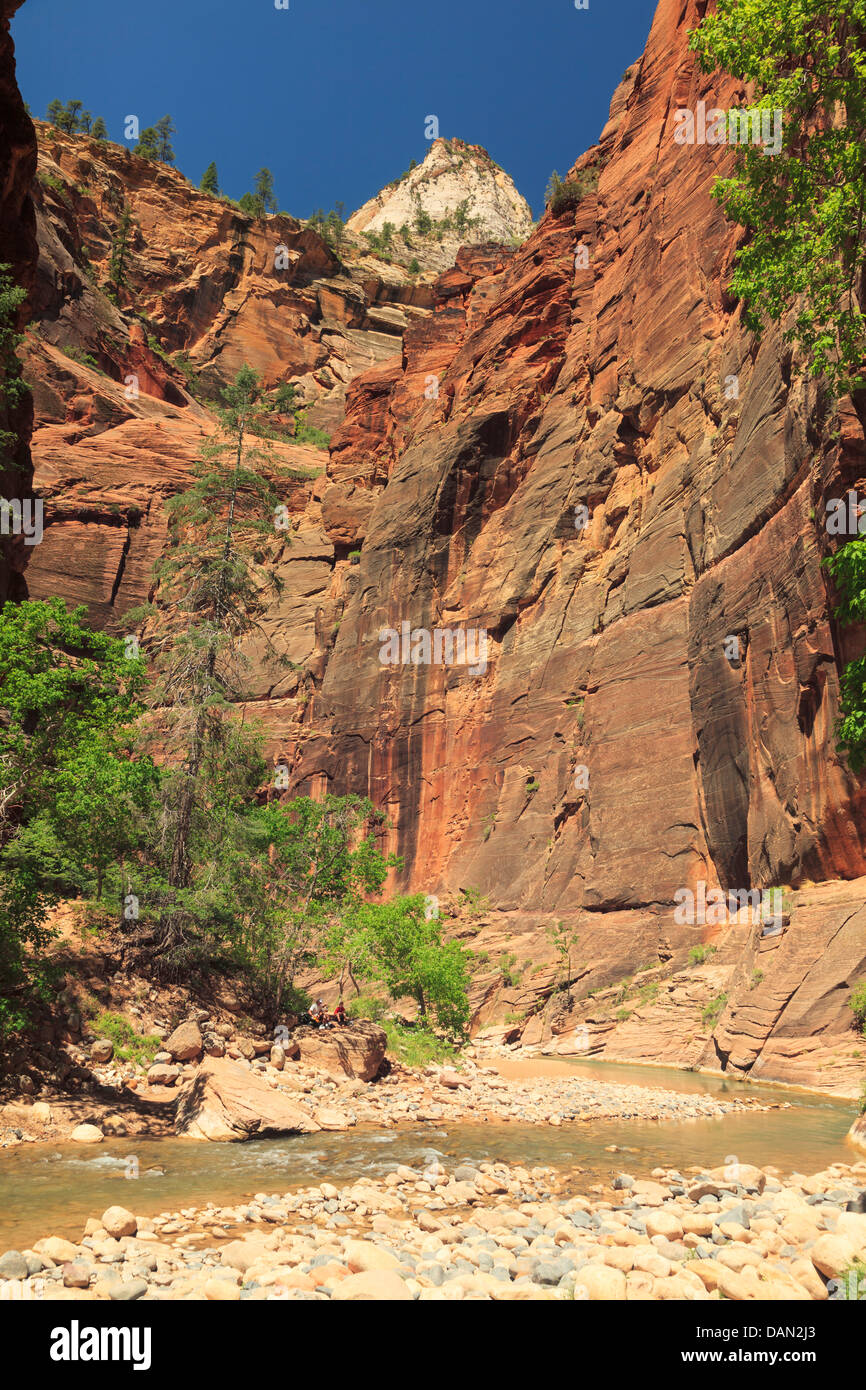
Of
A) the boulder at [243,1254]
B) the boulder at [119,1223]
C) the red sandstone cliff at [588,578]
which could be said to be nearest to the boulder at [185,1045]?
the boulder at [119,1223]

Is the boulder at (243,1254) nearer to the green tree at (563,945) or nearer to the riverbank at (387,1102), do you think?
the riverbank at (387,1102)

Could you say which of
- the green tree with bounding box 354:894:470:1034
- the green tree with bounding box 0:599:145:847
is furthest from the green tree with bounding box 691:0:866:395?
the green tree with bounding box 354:894:470:1034

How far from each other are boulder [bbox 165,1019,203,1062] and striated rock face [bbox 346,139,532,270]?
15071cm

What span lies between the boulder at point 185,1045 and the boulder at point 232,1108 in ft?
3.36

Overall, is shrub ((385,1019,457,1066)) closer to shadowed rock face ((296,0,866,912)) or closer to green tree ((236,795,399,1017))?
green tree ((236,795,399,1017))

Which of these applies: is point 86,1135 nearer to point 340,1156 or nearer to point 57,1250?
point 340,1156

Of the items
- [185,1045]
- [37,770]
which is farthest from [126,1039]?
[37,770]

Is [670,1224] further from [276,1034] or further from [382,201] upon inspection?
[382,201]

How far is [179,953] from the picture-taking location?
719 inches

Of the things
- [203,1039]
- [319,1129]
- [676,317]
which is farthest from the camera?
[676,317]

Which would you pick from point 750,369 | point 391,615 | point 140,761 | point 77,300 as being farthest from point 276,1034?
point 77,300

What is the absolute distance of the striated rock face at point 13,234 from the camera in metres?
21.9

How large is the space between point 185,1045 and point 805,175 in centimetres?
2039

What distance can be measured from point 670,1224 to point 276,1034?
12163 mm
